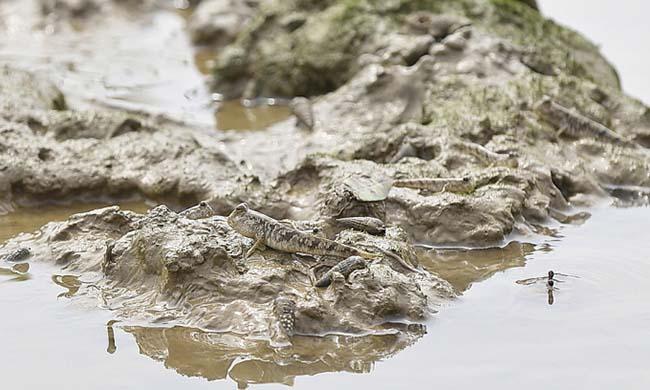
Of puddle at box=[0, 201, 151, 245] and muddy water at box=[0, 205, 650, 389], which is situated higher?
puddle at box=[0, 201, 151, 245]

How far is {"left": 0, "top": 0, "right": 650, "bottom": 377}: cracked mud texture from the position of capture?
195 inches

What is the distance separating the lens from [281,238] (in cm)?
519

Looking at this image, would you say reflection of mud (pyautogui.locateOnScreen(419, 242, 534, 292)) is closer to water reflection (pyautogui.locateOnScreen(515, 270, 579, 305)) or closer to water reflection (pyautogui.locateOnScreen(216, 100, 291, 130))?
water reflection (pyautogui.locateOnScreen(515, 270, 579, 305))

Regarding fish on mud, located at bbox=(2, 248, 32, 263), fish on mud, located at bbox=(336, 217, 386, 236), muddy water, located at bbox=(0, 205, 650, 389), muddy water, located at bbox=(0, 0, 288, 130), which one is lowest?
muddy water, located at bbox=(0, 205, 650, 389)

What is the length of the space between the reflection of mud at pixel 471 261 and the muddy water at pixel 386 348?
4.0 inches

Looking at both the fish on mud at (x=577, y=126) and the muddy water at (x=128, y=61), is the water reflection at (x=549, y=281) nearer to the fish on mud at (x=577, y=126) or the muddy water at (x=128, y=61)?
the fish on mud at (x=577, y=126)

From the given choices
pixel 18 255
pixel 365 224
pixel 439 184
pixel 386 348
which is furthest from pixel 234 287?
pixel 439 184

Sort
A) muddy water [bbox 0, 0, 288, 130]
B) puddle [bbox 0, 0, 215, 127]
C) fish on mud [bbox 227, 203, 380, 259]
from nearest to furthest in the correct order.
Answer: fish on mud [bbox 227, 203, 380, 259] < muddy water [bbox 0, 0, 288, 130] < puddle [bbox 0, 0, 215, 127]

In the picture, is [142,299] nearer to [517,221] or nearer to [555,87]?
[517,221]

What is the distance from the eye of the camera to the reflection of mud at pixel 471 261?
5.73 metres

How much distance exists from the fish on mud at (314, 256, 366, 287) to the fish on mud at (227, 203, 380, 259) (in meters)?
0.14

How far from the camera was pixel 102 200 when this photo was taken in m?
7.24

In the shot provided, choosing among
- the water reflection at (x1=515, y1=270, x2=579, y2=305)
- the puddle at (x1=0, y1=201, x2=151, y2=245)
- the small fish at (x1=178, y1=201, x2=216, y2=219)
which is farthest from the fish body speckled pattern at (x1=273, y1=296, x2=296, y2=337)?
the puddle at (x1=0, y1=201, x2=151, y2=245)

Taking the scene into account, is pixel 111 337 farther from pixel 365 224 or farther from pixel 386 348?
pixel 365 224
